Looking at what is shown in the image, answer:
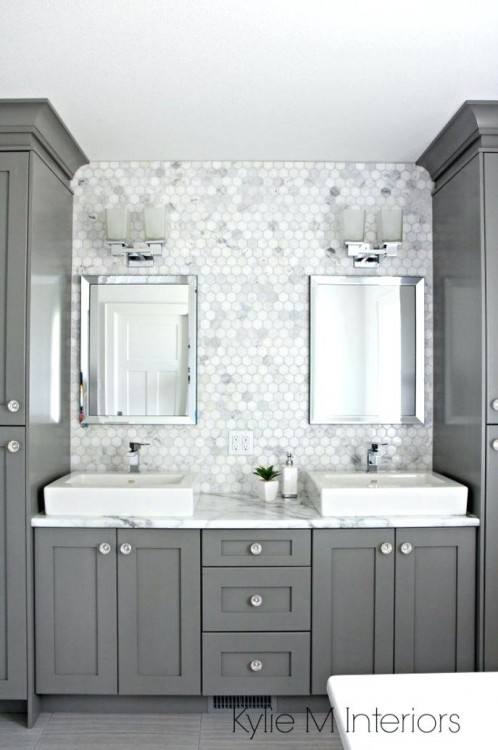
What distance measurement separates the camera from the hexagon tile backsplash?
9.75 ft

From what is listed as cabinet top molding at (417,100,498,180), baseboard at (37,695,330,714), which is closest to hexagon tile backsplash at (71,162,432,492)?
cabinet top molding at (417,100,498,180)

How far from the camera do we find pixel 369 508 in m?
2.47

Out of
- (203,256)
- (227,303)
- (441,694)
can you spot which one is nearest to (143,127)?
(203,256)

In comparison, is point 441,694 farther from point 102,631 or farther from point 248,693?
point 102,631

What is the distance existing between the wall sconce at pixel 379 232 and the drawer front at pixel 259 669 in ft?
5.76

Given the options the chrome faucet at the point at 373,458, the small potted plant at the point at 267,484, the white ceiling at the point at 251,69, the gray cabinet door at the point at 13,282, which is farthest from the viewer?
the chrome faucet at the point at 373,458

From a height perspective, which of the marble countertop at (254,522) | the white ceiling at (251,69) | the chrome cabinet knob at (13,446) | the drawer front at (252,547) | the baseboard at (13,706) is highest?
the white ceiling at (251,69)

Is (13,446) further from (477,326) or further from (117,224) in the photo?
(477,326)

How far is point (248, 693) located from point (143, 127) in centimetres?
243

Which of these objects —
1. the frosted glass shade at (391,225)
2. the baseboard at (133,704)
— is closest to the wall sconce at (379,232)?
the frosted glass shade at (391,225)

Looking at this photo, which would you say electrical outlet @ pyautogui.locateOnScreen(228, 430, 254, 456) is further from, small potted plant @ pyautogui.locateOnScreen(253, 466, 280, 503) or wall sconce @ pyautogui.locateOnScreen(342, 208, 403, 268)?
wall sconce @ pyautogui.locateOnScreen(342, 208, 403, 268)

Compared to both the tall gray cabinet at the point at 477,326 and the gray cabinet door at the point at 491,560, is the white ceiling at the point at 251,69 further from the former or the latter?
the gray cabinet door at the point at 491,560

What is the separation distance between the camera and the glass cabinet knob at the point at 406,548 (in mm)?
2445

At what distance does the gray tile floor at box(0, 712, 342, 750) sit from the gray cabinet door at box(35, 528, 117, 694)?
144 mm
